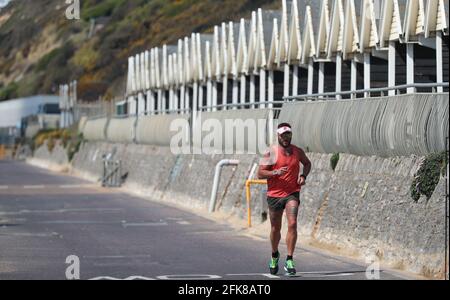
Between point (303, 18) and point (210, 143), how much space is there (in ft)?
19.7

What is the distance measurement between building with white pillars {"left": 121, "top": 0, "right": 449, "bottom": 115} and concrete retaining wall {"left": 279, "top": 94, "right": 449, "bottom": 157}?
0.66 metres

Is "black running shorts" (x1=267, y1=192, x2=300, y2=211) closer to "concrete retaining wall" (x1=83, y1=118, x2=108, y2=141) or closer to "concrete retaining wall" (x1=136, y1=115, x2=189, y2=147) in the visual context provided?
"concrete retaining wall" (x1=136, y1=115, x2=189, y2=147)

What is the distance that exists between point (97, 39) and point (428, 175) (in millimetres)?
116849

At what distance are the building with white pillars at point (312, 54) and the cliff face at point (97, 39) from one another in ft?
142

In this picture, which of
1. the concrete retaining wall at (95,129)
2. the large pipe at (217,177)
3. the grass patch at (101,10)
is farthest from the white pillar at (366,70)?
the grass patch at (101,10)

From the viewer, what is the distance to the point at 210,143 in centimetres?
3672

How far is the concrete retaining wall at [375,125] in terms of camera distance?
19.3 m

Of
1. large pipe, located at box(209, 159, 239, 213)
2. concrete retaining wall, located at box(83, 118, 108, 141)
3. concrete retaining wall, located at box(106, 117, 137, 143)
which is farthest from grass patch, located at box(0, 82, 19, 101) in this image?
large pipe, located at box(209, 159, 239, 213)

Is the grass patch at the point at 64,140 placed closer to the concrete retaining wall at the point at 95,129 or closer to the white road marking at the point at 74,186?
the concrete retaining wall at the point at 95,129

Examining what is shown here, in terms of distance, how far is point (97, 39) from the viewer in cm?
13350

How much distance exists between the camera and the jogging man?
1736 cm

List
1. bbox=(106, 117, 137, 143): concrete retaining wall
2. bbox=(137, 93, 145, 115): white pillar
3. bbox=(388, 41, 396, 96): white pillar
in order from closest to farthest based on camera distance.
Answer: bbox=(388, 41, 396, 96): white pillar → bbox=(106, 117, 137, 143): concrete retaining wall → bbox=(137, 93, 145, 115): white pillar

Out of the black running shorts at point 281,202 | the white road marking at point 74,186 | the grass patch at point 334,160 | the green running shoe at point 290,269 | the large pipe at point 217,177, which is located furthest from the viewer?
the white road marking at point 74,186
